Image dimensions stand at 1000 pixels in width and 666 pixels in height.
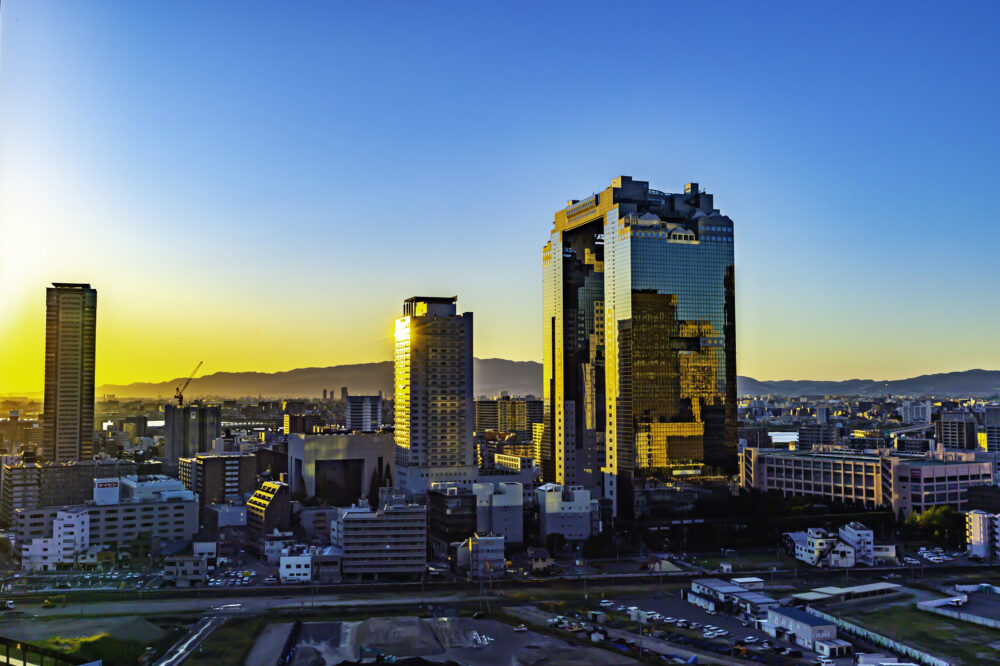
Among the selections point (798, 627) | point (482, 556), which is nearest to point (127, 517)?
point (482, 556)

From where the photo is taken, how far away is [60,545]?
76.2 ft

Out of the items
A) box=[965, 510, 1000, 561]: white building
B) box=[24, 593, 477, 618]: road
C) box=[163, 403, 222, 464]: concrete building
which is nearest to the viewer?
box=[24, 593, 477, 618]: road

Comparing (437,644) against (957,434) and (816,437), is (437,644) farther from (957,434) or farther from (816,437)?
(957,434)

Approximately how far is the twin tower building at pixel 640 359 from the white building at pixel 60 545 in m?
11.9

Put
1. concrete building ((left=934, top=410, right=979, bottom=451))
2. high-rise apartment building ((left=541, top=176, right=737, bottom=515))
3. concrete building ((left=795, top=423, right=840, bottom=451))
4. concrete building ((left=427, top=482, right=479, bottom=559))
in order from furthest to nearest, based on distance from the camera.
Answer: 1. concrete building ((left=795, top=423, right=840, bottom=451))
2. concrete building ((left=934, top=410, right=979, bottom=451))
3. high-rise apartment building ((left=541, top=176, right=737, bottom=515))
4. concrete building ((left=427, top=482, right=479, bottom=559))

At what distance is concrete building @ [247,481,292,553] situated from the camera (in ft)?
85.8

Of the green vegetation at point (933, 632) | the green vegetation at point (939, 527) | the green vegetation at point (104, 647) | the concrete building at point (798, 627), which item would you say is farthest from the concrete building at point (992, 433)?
the green vegetation at point (104, 647)

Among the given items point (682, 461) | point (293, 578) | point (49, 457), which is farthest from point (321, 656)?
point (49, 457)

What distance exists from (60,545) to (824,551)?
19728mm

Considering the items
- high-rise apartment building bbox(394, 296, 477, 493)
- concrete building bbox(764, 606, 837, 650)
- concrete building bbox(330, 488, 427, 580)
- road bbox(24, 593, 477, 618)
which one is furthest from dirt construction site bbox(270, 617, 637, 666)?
high-rise apartment building bbox(394, 296, 477, 493)

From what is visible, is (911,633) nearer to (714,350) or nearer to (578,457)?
(714,350)

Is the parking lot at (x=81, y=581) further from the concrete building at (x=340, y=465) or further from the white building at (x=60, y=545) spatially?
the concrete building at (x=340, y=465)

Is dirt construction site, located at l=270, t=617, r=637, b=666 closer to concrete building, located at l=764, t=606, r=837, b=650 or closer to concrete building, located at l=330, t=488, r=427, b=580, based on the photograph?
concrete building, located at l=764, t=606, r=837, b=650

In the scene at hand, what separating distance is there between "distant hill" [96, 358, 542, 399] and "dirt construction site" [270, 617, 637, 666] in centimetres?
9850
